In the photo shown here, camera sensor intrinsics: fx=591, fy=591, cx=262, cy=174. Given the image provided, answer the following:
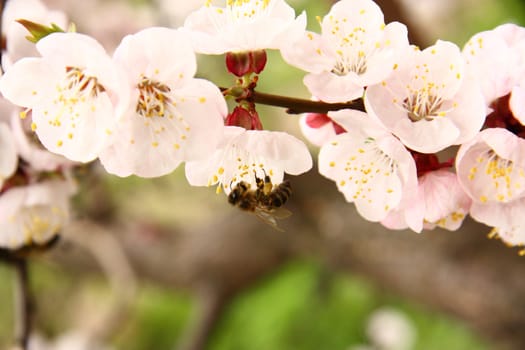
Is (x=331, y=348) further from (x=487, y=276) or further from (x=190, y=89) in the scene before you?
(x=190, y=89)

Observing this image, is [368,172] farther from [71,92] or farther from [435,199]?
[71,92]

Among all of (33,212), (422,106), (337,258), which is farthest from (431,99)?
(337,258)

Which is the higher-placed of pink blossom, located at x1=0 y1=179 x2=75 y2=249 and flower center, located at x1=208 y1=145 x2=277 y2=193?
flower center, located at x1=208 y1=145 x2=277 y2=193

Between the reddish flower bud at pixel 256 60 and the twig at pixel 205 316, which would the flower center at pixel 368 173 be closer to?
the reddish flower bud at pixel 256 60

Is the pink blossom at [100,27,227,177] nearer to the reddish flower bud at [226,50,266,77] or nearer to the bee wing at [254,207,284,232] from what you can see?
the reddish flower bud at [226,50,266,77]

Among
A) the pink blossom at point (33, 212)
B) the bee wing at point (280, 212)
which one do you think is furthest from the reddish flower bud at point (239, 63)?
the pink blossom at point (33, 212)

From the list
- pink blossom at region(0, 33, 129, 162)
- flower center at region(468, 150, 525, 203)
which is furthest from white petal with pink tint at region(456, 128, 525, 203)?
pink blossom at region(0, 33, 129, 162)
